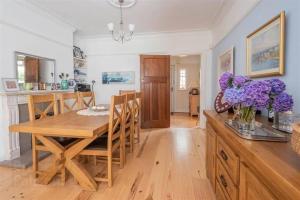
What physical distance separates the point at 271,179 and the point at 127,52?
14.7 ft

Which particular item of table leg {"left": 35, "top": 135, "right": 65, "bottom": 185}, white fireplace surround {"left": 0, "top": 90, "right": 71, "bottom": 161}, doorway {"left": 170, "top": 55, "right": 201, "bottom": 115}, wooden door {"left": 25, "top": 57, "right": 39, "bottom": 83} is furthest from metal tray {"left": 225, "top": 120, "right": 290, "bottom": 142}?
doorway {"left": 170, "top": 55, "right": 201, "bottom": 115}

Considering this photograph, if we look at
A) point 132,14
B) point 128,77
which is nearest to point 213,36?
point 132,14

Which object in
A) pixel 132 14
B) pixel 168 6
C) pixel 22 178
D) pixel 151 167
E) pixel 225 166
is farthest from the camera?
pixel 132 14

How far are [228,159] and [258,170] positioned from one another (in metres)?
0.47

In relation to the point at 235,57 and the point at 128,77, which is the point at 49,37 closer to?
the point at 128,77

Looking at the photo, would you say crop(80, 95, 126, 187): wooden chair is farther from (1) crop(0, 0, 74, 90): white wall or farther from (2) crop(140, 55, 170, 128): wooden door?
(2) crop(140, 55, 170, 128): wooden door

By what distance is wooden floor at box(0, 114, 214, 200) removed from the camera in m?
1.73

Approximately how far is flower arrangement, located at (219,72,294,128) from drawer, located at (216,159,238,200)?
432 millimetres

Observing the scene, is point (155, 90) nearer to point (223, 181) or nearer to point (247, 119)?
point (223, 181)

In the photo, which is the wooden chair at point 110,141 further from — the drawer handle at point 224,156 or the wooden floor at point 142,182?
the drawer handle at point 224,156

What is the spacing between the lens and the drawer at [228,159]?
3.40ft

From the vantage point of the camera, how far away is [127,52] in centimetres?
466

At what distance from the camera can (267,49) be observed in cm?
164

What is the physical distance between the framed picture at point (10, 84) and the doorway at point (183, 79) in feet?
17.0
